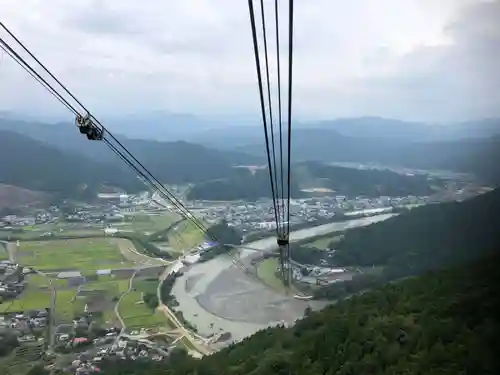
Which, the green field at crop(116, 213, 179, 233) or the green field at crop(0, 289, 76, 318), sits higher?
the green field at crop(116, 213, 179, 233)

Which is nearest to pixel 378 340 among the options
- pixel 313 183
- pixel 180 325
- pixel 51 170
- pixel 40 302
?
pixel 180 325

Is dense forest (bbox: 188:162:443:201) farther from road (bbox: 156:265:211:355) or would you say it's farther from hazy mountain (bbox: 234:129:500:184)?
road (bbox: 156:265:211:355)

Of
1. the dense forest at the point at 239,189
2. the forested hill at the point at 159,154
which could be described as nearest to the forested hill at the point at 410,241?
the dense forest at the point at 239,189

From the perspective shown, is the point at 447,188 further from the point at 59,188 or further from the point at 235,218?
the point at 59,188

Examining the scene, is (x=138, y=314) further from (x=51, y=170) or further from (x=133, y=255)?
(x=51, y=170)

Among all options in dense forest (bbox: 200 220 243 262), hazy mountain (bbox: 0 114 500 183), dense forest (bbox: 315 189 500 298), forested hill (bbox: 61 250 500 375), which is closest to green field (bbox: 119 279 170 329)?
forested hill (bbox: 61 250 500 375)

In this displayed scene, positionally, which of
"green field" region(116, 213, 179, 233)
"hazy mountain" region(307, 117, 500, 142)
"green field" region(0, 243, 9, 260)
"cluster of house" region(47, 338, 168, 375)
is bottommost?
"cluster of house" region(47, 338, 168, 375)

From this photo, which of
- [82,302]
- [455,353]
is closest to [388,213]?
[82,302]
